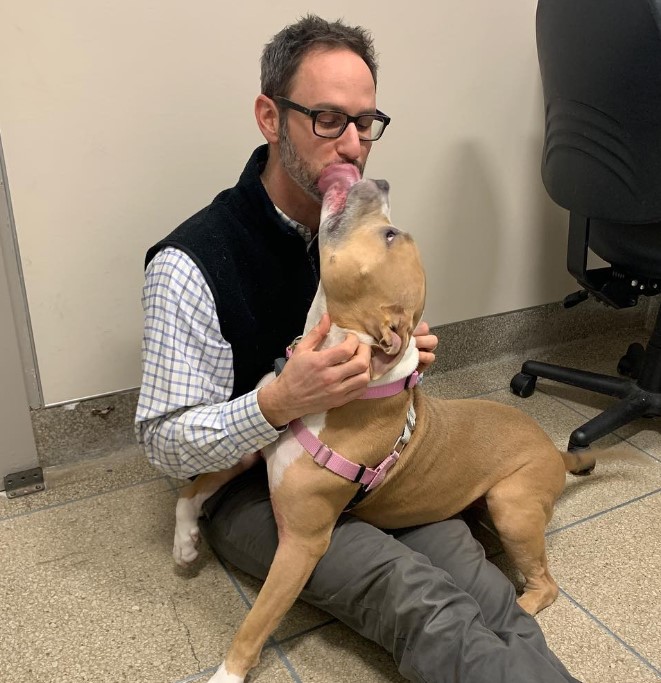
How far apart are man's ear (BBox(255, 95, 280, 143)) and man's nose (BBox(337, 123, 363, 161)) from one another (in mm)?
145

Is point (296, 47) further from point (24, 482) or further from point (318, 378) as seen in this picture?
point (24, 482)

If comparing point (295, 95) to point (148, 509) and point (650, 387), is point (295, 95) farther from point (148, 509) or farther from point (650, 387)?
point (650, 387)

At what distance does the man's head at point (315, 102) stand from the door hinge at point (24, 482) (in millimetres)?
1004

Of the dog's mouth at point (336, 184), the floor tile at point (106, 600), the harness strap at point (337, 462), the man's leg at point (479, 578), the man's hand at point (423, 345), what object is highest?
the dog's mouth at point (336, 184)

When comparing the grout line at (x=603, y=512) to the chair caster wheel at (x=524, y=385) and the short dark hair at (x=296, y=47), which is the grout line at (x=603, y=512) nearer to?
the chair caster wheel at (x=524, y=385)

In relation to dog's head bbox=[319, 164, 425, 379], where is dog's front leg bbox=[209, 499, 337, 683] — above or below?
below

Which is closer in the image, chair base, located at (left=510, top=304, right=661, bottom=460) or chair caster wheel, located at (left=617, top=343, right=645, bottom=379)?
chair base, located at (left=510, top=304, right=661, bottom=460)

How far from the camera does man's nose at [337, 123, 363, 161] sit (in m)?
1.23

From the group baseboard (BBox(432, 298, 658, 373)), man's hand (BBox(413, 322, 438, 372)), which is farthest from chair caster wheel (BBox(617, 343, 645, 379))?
man's hand (BBox(413, 322, 438, 372))

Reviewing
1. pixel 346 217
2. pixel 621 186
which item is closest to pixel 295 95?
pixel 346 217

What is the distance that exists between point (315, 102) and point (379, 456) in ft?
2.18

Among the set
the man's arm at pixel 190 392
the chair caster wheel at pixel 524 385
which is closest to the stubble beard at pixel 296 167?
the man's arm at pixel 190 392

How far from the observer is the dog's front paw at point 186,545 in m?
1.36

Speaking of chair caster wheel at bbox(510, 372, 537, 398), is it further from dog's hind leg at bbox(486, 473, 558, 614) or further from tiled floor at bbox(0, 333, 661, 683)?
dog's hind leg at bbox(486, 473, 558, 614)
